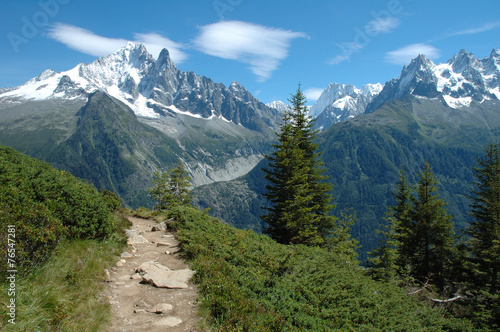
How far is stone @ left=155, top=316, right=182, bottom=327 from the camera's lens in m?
6.99

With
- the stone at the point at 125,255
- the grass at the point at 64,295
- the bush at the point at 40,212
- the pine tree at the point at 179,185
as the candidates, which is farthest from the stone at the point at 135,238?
the pine tree at the point at 179,185

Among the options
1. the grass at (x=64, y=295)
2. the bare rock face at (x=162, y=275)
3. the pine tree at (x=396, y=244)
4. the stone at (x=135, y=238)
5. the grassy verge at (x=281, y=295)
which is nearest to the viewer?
the grass at (x=64, y=295)

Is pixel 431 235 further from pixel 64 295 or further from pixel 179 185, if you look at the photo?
pixel 64 295

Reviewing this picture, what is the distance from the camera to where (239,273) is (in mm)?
10078

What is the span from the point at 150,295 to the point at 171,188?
1409 inches

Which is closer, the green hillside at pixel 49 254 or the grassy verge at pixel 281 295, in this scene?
the green hillside at pixel 49 254

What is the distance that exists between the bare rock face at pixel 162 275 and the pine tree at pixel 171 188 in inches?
1133

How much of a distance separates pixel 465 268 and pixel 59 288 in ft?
106

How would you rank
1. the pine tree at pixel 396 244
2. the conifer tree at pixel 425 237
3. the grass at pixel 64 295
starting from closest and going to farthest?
the grass at pixel 64 295, the pine tree at pixel 396 244, the conifer tree at pixel 425 237

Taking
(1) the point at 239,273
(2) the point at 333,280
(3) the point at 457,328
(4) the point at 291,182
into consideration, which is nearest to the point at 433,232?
(4) the point at 291,182

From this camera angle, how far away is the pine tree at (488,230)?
77.2ft

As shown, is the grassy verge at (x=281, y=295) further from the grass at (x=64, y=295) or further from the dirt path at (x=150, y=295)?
the grass at (x=64, y=295)

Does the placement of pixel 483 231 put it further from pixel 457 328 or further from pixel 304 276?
pixel 304 276

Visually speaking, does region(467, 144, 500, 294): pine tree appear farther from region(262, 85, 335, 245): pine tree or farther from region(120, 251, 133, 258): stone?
region(120, 251, 133, 258): stone
